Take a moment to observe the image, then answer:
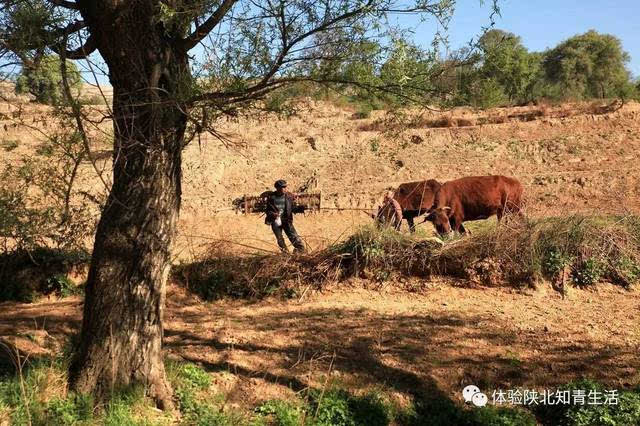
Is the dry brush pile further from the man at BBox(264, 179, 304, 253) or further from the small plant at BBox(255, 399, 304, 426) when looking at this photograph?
the small plant at BBox(255, 399, 304, 426)

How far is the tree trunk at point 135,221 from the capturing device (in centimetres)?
417

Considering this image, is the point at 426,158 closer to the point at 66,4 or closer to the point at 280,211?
the point at 280,211

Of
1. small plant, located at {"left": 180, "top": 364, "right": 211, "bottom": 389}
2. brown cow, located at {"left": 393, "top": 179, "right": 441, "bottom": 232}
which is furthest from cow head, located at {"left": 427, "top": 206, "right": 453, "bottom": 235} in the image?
small plant, located at {"left": 180, "top": 364, "right": 211, "bottom": 389}

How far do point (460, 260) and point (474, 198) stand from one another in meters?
5.00

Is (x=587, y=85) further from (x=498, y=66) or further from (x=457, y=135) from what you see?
(x=498, y=66)

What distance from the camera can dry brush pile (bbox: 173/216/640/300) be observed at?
271 inches

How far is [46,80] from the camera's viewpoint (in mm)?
4203

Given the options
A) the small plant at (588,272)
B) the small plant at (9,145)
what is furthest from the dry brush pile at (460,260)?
the small plant at (9,145)

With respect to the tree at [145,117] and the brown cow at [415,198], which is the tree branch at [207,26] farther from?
the brown cow at [415,198]

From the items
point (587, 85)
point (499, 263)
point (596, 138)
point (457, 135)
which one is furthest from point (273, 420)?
point (587, 85)

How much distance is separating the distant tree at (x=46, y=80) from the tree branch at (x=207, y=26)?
34.3 inches

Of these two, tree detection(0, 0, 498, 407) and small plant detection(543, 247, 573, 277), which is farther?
small plant detection(543, 247, 573, 277)

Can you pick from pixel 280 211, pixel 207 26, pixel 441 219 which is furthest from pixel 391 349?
pixel 441 219

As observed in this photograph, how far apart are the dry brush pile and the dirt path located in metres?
0.25
